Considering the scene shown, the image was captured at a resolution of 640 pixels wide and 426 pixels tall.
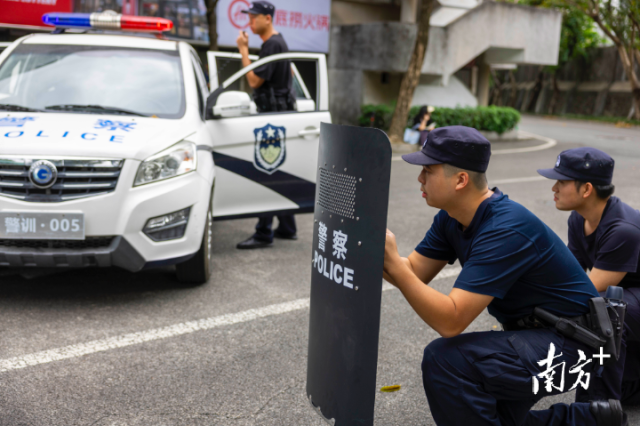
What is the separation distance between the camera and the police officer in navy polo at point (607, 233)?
3.00m

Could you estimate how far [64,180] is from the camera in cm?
402

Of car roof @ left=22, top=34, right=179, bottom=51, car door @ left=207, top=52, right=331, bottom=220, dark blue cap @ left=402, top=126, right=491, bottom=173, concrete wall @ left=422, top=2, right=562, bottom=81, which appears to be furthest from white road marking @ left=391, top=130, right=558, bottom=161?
dark blue cap @ left=402, top=126, right=491, bottom=173

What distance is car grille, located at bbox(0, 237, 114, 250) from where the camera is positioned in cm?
401

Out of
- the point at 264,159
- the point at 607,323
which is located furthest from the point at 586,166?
the point at 264,159

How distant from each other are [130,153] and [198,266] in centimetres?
107

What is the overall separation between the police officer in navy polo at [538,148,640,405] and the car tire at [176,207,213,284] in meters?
2.56

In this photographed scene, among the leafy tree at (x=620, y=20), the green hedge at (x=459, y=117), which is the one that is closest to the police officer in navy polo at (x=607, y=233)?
the green hedge at (x=459, y=117)

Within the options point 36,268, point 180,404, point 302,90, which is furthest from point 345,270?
point 302,90

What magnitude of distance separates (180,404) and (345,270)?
1298 millimetres

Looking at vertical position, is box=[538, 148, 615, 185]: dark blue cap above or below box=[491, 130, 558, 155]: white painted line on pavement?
above

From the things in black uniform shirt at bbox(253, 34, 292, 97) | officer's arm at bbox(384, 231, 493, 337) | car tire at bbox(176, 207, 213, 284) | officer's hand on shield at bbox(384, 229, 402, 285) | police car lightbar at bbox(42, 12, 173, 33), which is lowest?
car tire at bbox(176, 207, 213, 284)

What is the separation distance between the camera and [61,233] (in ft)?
13.0

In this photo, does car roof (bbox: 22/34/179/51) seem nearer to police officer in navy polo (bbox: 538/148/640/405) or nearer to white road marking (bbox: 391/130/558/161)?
police officer in navy polo (bbox: 538/148/640/405)

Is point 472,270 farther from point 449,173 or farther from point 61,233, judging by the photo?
point 61,233
